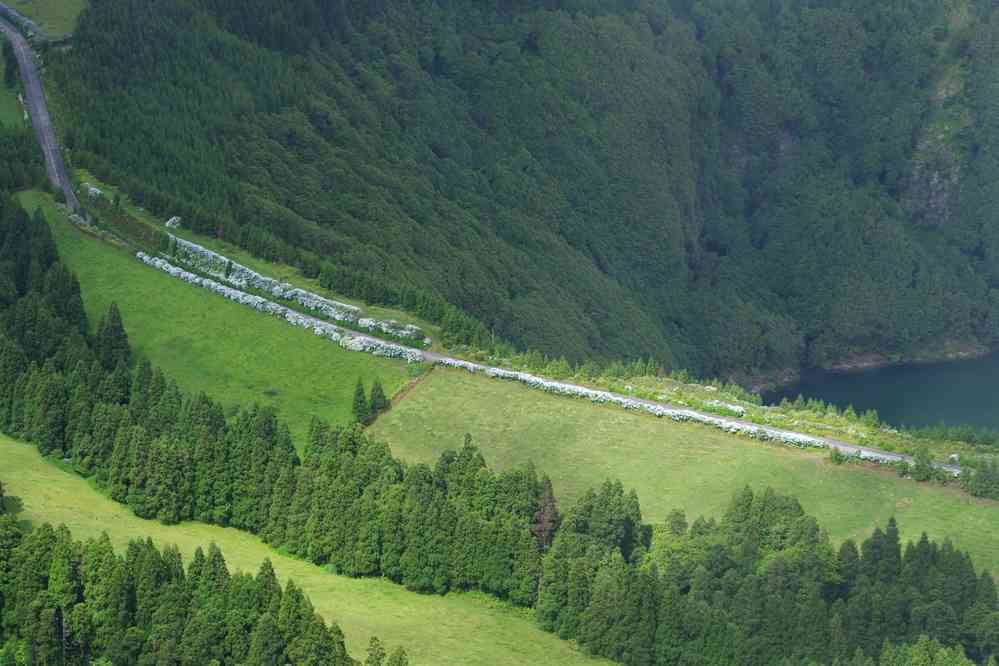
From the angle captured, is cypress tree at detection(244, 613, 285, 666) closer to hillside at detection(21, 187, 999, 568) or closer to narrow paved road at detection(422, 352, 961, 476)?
hillside at detection(21, 187, 999, 568)

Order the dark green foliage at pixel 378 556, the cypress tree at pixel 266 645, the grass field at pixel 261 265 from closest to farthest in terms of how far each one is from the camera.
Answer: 1. the cypress tree at pixel 266 645
2. the dark green foliage at pixel 378 556
3. the grass field at pixel 261 265

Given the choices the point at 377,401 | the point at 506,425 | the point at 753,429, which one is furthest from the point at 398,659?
the point at 753,429

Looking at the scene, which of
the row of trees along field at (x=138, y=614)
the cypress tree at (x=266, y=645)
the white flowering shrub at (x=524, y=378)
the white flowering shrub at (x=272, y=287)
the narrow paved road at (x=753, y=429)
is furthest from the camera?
the white flowering shrub at (x=272, y=287)

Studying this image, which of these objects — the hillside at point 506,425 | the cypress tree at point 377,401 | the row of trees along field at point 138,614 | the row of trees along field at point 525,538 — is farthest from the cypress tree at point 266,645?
the cypress tree at point 377,401

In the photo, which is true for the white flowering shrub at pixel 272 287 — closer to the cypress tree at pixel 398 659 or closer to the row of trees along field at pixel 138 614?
the row of trees along field at pixel 138 614

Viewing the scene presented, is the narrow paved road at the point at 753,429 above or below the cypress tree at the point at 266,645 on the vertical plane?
above

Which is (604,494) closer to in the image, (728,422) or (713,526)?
(713,526)

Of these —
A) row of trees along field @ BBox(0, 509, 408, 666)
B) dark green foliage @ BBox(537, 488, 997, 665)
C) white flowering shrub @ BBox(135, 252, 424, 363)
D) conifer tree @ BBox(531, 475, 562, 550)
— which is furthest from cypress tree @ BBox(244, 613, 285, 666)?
white flowering shrub @ BBox(135, 252, 424, 363)
